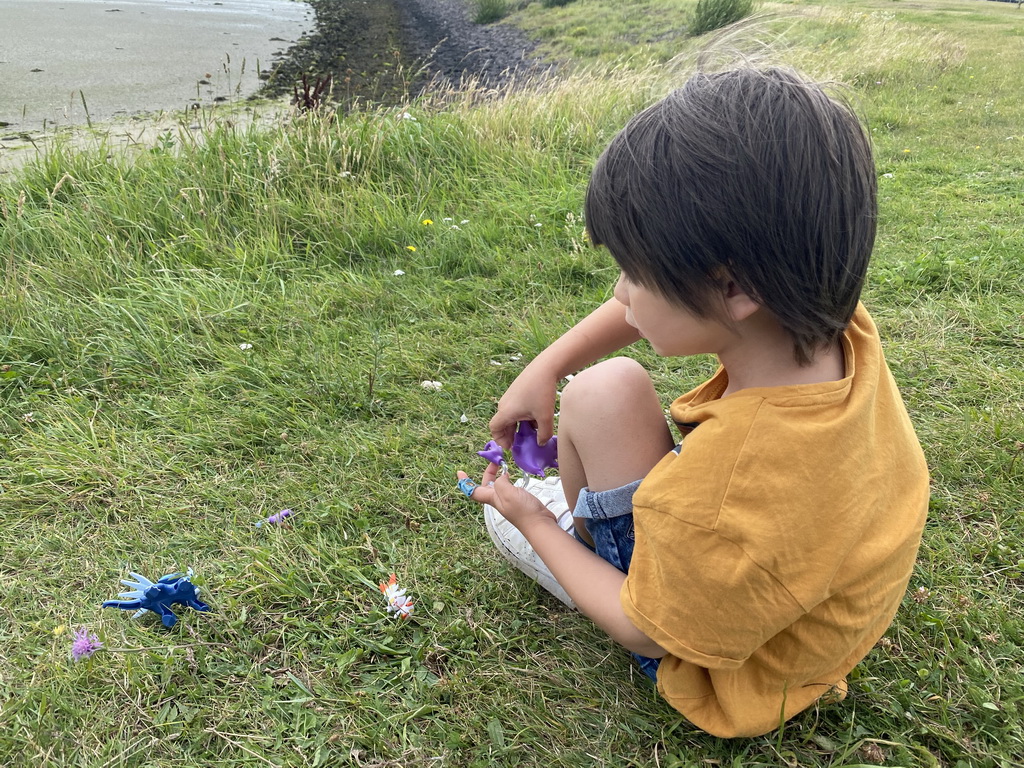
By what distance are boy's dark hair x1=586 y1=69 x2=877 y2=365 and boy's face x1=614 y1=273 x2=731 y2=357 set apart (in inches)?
0.9

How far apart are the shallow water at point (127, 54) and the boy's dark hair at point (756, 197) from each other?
5.96 meters

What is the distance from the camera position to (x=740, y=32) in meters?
1.35

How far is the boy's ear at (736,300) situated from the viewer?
100 cm

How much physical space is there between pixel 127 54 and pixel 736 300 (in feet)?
44.4

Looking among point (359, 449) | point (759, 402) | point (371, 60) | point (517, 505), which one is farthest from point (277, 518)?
point (371, 60)

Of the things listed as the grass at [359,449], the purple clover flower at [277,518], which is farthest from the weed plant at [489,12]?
the purple clover flower at [277,518]

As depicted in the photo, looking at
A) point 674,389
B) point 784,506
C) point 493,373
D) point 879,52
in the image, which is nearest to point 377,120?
point 493,373

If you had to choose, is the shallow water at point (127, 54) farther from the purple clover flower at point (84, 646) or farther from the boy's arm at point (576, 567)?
the boy's arm at point (576, 567)

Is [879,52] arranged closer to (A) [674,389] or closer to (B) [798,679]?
(A) [674,389]

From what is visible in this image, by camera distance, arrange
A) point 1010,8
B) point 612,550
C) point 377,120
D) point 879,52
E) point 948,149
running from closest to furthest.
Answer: point 612,550 < point 377,120 < point 948,149 < point 879,52 < point 1010,8

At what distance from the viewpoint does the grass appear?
1401 millimetres

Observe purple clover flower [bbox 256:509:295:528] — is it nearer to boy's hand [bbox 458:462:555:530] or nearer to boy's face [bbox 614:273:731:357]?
boy's hand [bbox 458:462:555:530]

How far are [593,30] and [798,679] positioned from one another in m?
18.8

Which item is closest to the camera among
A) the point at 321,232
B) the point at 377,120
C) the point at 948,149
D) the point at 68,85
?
the point at 321,232
